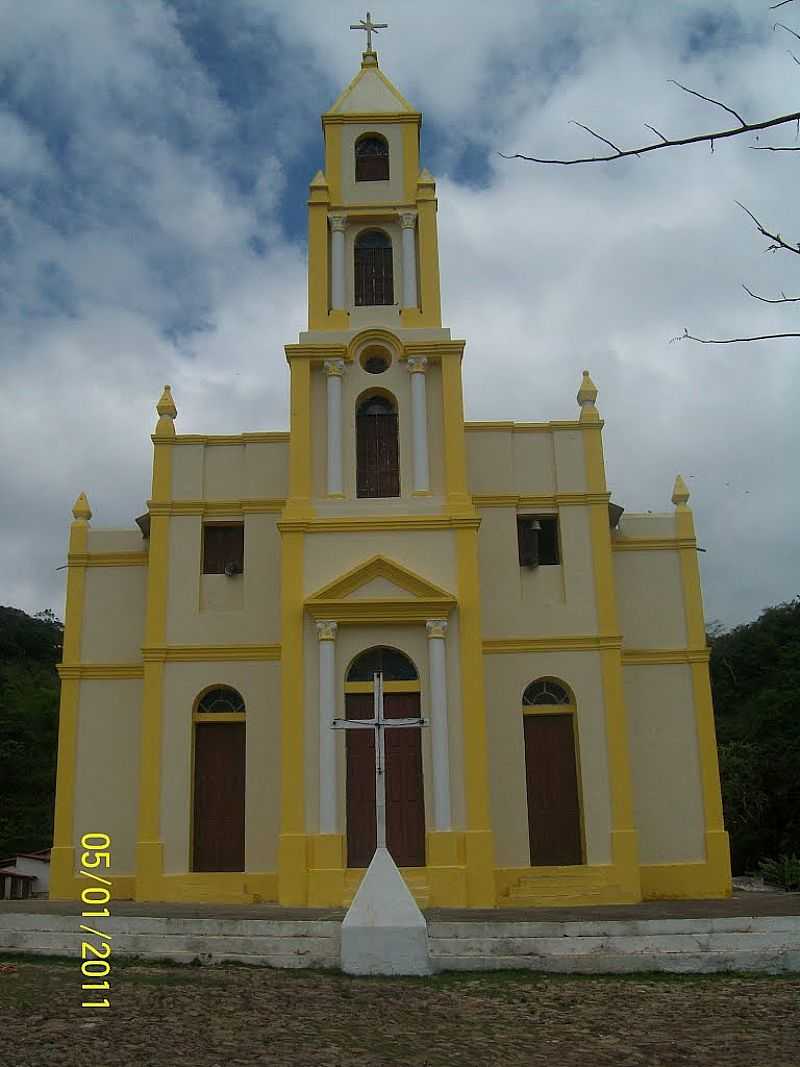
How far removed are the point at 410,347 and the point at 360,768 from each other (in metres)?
6.44

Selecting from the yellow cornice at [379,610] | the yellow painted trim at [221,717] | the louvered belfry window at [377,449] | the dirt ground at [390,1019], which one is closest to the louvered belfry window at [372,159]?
the louvered belfry window at [377,449]

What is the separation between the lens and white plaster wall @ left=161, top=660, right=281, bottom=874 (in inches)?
657

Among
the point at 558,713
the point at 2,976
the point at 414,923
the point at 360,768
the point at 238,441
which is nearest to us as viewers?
the point at 2,976

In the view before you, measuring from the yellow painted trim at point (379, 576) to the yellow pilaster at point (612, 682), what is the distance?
2.84 meters

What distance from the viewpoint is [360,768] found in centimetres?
1577

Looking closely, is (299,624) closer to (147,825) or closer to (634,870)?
(147,825)

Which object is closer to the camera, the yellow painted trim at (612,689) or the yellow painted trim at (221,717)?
the yellow painted trim at (612,689)

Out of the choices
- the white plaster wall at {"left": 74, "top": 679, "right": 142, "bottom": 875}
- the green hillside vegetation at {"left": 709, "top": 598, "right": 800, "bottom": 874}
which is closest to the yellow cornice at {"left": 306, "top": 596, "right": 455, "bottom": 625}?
the white plaster wall at {"left": 74, "top": 679, "right": 142, "bottom": 875}

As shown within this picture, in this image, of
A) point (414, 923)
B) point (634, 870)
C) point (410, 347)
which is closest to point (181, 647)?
point (410, 347)

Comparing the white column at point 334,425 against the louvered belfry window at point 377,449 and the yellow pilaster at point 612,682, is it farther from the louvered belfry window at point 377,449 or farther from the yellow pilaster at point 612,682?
the yellow pilaster at point 612,682

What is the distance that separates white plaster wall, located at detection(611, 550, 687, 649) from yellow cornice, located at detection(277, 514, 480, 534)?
3382mm

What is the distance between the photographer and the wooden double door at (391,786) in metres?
15.5

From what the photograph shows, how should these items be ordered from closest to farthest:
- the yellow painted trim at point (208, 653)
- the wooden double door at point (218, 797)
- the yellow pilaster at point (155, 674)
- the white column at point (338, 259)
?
the yellow pilaster at point (155, 674) < the wooden double door at point (218, 797) < the yellow painted trim at point (208, 653) < the white column at point (338, 259)

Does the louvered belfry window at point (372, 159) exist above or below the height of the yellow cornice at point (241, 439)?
above
